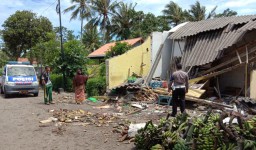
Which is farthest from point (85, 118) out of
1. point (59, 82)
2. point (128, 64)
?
point (59, 82)

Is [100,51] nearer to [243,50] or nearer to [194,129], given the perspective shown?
[243,50]

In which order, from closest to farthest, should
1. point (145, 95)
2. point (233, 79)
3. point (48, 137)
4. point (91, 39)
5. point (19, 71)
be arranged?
point (48, 137) < point (233, 79) < point (145, 95) < point (19, 71) < point (91, 39)

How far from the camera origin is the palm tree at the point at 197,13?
42750 millimetres

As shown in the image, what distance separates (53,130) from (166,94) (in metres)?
5.86

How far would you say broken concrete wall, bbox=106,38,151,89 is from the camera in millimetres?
17547

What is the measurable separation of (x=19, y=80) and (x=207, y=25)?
11.0m

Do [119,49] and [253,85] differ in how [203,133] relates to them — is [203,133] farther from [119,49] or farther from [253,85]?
[119,49]

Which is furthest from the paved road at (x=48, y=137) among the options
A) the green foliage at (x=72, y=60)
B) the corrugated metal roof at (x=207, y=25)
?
the green foliage at (x=72, y=60)

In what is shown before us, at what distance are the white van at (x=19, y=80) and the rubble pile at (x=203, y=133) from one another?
1348 cm

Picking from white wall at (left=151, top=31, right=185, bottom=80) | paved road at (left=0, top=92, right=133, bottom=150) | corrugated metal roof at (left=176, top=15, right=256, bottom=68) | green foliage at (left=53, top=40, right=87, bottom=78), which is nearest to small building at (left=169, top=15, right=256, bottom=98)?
corrugated metal roof at (left=176, top=15, right=256, bottom=68)

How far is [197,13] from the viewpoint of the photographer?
1705 inches

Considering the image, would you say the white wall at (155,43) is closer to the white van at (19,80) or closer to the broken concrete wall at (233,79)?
the broken concrete wall at (233,79)

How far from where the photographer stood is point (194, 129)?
538 centimetres

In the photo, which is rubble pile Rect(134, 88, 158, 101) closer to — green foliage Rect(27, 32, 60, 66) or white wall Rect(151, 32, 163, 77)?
white wall Rect(151, 32, 163, 77)
